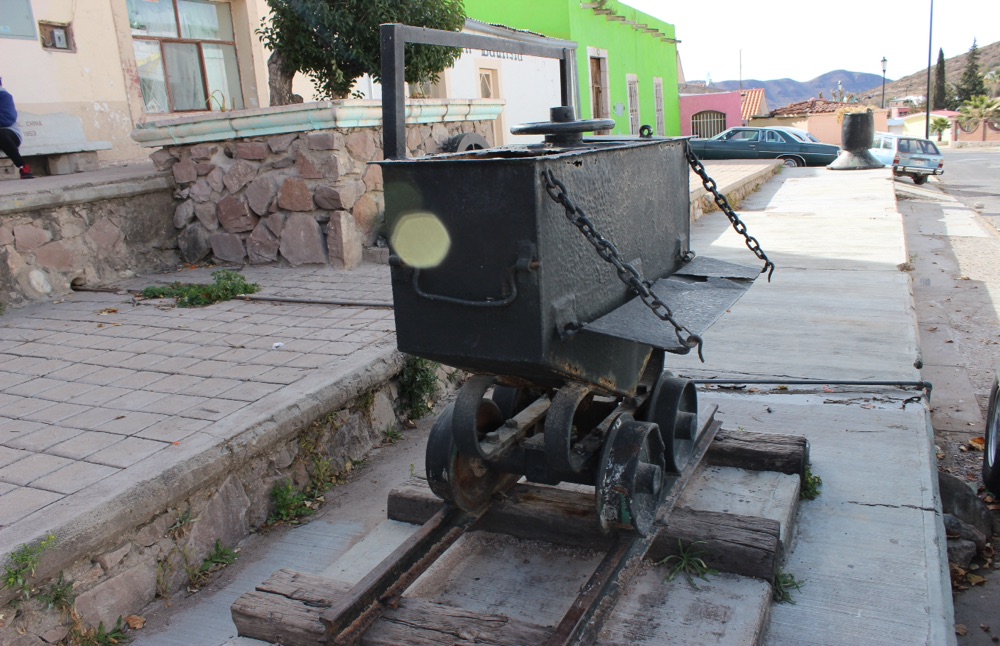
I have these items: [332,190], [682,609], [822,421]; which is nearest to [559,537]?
[682,609]

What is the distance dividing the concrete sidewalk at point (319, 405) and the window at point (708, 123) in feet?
83.8

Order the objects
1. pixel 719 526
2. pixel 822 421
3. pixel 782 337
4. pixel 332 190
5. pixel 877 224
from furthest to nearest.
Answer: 1. pixel 877 224
2. pixel 332 190
3. pixel 782 337
4. pixel 822 421
5. pixel 719 526

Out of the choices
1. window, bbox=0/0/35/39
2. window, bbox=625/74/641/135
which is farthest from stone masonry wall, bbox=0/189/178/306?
window, bbox=625/74/641/135

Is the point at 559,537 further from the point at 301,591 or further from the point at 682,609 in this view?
the point at 301,591

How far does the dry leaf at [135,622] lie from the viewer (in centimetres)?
278

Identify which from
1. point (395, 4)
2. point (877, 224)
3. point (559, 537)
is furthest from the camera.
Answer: point (877, 224)

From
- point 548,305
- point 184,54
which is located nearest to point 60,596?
point 548,305

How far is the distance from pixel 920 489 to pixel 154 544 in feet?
9.36

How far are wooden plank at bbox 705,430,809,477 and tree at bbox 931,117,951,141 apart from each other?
45419mm

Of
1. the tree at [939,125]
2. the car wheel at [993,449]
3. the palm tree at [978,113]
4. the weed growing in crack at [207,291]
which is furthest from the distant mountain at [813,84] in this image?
the car wheel at [993,449]

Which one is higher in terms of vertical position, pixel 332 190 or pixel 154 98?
pixel 154 98

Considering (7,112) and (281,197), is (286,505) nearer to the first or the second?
(281,197)

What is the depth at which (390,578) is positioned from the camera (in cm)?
241

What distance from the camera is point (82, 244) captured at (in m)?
6.14
